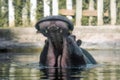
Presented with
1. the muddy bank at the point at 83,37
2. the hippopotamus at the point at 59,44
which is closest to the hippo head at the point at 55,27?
A: the hippopotamus at the point at 59,44

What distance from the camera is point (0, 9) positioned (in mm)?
15570

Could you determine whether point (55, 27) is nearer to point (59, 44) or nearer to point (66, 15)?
point (59, 44)

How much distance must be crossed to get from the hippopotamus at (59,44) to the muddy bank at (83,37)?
20.7ft

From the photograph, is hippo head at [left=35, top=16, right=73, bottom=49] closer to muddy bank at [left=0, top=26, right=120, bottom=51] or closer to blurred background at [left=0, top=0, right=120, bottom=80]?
blurred background at [left=0, top=0, right=120, bottom=80]

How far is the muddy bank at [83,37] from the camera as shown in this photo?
1418 cm

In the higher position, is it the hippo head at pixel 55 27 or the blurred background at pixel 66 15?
the hippo head at pixel 55 27

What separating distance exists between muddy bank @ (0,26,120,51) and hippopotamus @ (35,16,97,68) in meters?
6.30

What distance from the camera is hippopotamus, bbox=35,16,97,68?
661 cm

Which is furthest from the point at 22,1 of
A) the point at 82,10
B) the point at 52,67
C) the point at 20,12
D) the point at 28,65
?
the point at 52,67

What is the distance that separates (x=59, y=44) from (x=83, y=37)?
310 inches

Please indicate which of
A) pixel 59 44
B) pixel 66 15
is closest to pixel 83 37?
pixel 66 15

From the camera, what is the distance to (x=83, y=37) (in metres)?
14.7

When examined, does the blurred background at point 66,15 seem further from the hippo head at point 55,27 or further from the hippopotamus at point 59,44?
the hippo head at point 55,27

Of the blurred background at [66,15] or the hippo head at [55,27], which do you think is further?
the blurred background at [66,15]
